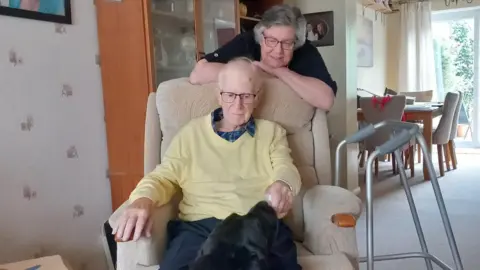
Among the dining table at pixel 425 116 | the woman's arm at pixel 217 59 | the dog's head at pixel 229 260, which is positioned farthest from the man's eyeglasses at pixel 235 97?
the dining table at pixel 425 116

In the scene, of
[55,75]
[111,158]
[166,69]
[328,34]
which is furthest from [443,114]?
[55,75]

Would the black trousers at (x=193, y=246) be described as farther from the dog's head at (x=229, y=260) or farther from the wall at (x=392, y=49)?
the wall at (x=392, y=49)

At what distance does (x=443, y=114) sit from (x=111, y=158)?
323cm

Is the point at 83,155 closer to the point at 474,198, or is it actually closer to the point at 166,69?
the point at 166,69

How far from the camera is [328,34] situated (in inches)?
133

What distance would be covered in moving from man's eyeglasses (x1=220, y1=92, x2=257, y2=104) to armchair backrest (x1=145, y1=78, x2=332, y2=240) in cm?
20

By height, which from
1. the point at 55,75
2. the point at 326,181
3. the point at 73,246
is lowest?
the point at 73,246

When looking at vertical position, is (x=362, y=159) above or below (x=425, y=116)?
below

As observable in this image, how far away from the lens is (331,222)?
1357 millimetres

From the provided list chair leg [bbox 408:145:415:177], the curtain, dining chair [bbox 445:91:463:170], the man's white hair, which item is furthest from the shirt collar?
the curtain

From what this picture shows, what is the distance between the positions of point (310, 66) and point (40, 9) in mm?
1134

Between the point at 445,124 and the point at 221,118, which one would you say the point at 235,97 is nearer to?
the point at 221,118

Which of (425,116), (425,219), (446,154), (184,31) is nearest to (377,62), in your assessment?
(446,154)

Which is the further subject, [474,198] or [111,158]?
[474,198]
